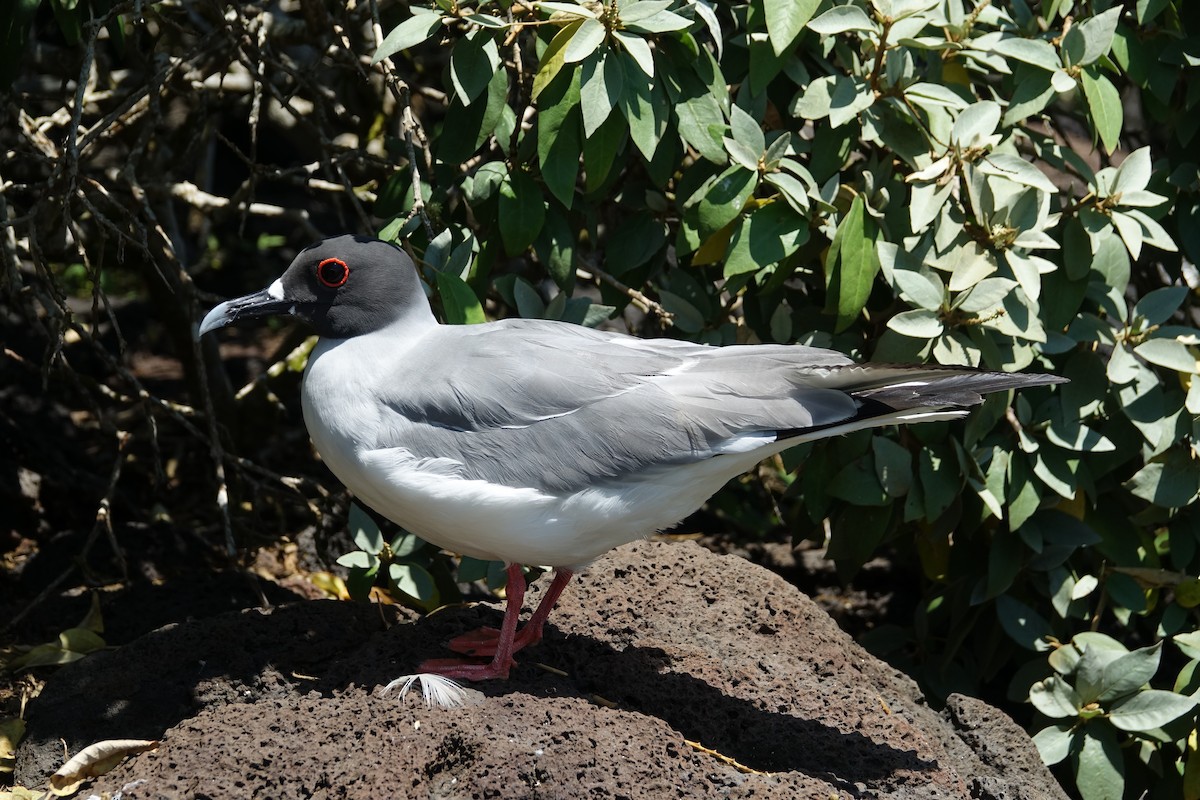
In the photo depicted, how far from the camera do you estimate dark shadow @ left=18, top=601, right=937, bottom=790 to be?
11.4 feet

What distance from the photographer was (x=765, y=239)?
4.05 meters

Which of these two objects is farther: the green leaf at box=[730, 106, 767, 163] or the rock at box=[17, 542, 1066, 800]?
the green leaf at box=[730, 106, 767, 163]

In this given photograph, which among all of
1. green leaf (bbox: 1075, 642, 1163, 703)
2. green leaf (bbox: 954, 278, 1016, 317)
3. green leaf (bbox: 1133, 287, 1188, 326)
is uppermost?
green leaf (bbox: 954, 278, 1016, 317)

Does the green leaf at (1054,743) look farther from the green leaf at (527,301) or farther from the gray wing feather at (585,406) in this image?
the green leaf at (527,301)

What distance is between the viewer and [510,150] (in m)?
4.23

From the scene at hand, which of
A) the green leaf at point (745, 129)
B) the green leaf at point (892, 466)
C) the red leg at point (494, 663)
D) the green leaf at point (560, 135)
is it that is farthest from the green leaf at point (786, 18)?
the red leg at point (494, 663)

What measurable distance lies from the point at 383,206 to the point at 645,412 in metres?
1.43

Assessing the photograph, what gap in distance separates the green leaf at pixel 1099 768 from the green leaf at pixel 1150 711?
9cm

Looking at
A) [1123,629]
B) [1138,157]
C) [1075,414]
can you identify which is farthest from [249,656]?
[1123,629]

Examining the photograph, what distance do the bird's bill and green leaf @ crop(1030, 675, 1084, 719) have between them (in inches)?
111

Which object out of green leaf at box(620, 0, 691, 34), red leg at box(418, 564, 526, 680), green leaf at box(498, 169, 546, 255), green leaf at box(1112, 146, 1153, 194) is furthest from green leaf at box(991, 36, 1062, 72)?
red leg at box(418, 564, 526, 680)

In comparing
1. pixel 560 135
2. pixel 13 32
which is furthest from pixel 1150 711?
pixel 13 32

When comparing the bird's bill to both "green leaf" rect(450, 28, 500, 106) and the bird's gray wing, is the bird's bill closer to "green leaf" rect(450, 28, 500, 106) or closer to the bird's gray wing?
the bird's gray wing

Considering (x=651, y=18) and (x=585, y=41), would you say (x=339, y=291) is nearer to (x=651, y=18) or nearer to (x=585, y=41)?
(x=585, y=41)
